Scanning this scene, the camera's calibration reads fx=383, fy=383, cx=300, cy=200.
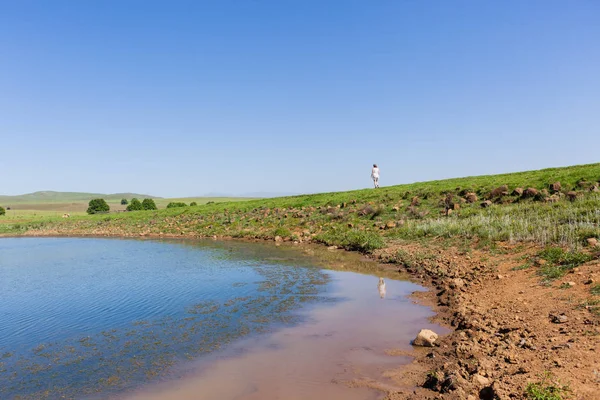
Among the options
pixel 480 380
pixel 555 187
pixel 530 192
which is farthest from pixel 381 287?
pixel 555 187

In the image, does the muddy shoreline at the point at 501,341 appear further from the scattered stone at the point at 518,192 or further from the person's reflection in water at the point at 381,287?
the scattered stone at the point at 518,192

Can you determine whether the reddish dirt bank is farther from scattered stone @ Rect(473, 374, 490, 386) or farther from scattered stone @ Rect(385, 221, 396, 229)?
scattered stone @ Rect(385, 221, 396, 229)

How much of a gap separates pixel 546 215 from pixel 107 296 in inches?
759

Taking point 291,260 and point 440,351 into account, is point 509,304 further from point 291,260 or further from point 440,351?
point 291,260

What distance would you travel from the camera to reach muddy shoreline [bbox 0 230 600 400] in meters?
6.15

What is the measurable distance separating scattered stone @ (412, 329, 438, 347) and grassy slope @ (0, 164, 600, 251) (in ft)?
25.8

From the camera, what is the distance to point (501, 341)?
7.95 meters

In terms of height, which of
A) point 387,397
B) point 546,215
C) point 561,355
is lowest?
point 387,397

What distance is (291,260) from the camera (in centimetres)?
2017

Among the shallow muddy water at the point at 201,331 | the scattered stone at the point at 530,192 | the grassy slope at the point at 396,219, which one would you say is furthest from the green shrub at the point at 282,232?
the scattered stone at the point at 530,192

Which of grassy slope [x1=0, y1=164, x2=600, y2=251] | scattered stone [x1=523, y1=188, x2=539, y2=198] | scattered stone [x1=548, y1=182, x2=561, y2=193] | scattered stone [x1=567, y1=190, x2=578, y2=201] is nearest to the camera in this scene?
grassy slope [x1=0, y1=164, x2=600, y2=251]

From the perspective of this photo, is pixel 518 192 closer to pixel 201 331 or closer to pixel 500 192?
pixel 500 192

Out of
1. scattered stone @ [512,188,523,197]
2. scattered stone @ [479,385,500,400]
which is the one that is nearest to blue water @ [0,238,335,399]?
scattered stone @ [479,385,500,400]

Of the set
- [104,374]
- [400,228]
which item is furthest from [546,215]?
[104,374]
